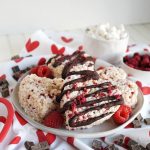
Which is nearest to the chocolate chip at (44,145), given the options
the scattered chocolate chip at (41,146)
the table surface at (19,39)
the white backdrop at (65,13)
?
the scattered chocolate chip at (41,146)

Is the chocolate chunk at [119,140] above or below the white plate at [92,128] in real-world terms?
below

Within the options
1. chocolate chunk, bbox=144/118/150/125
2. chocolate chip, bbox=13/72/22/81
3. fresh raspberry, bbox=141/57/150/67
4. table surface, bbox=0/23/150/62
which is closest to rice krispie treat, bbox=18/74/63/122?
chocolate chip, bbox=13/72/22/81

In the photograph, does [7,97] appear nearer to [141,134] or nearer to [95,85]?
[95,85]

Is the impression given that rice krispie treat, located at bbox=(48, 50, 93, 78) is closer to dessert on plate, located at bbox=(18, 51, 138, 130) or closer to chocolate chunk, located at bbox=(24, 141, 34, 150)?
dessert on plate, located at bbox=(18, 51, 138, 130)

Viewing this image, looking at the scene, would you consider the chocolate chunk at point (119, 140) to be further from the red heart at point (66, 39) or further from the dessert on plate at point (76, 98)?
the red heart at point (66, 39)

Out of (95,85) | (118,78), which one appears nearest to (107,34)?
(118,78)

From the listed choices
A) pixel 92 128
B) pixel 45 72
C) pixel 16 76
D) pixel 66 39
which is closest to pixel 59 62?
pixel 45 72
